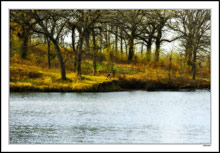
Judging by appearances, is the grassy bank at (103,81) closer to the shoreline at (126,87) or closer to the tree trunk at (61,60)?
the shoreline at (126,87)

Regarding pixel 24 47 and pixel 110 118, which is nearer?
pixel 110 118

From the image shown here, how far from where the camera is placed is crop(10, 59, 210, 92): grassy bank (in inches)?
338

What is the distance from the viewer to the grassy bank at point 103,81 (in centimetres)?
858

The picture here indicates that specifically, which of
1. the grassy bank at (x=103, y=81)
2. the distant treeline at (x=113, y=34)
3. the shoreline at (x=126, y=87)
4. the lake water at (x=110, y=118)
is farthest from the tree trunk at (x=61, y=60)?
the lake water at (x=110, y=118)

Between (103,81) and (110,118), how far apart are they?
47.4 inches

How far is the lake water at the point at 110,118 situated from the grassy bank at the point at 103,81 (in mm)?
177

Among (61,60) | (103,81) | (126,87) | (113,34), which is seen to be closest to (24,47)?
(61,60)

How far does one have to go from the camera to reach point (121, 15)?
350 inches

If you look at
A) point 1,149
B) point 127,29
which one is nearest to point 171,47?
point 127,29

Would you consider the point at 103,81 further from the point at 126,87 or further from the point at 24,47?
the point at 24,47

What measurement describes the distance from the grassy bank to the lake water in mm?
177

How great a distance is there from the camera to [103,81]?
28.6 ft

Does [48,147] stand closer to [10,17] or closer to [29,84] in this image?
[29,84]

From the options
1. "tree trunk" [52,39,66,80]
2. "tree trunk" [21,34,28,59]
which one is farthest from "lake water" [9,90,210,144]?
"tree trunk" [21,34,28,59]
